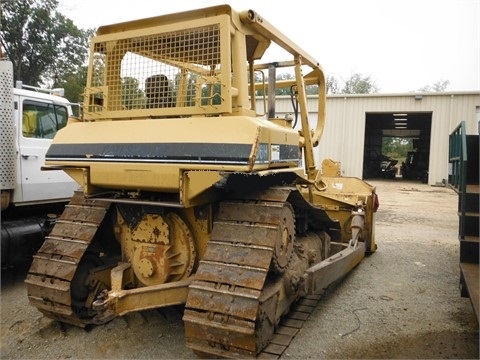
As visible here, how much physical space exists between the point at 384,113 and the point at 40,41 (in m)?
18.7

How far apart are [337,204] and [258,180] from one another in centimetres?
288

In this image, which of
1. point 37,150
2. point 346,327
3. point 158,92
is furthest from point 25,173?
point 346,327

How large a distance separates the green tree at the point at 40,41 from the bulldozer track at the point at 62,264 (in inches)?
821

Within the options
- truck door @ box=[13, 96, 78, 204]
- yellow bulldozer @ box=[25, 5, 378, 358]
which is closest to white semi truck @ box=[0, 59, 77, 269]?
truck door @ box=[13, 96, 78, 204]

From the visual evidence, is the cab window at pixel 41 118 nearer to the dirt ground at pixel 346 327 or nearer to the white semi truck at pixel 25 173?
the white semi truck at pixel 25 173

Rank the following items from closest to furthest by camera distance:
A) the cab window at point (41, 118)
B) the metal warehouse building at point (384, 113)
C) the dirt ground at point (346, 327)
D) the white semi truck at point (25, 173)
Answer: the dirt ground at point (346, 327), the white semi truck at point (25, 173), the cab window at point (41, 118), the metal warehouse building at point (384, 113)

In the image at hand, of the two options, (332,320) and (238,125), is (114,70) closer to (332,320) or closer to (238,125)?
(238,125)

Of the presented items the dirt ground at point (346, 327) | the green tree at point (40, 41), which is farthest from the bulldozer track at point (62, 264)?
the green tree at point (40, 41)

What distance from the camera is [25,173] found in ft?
18.3

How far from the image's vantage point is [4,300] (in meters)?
4.90

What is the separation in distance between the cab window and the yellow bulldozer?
77.9 inches

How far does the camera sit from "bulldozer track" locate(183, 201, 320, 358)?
9.87 feet

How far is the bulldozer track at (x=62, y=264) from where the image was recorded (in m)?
3.71

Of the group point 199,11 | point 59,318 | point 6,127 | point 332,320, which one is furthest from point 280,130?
point 6,127
